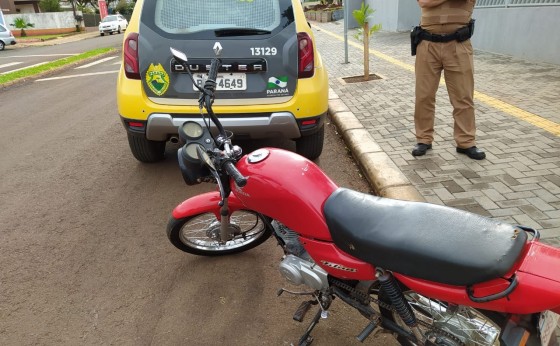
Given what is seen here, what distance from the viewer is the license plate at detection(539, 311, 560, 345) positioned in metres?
1.58

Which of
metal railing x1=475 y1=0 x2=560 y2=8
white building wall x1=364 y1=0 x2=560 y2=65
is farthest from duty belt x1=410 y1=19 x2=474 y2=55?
metal railing x1=475 y1=0 x2=560 y2=8

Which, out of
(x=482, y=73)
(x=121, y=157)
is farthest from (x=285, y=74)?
(x=482, y=73)

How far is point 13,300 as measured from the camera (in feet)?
9.12

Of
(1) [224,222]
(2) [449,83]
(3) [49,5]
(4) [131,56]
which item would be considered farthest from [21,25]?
(1) [224,222]

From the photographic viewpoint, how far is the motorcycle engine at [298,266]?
2.07m

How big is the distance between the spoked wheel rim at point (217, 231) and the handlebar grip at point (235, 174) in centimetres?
84

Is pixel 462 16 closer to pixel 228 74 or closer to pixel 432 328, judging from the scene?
pixel 228 74

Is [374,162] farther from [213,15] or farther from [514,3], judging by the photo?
[514,3]

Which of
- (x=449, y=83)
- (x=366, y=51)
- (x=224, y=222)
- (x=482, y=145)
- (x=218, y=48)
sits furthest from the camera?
(x=366, y=51)

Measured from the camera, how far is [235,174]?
2.02 metres

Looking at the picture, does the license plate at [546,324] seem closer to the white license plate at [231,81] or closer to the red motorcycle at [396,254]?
the red motorcycle at [396,254]

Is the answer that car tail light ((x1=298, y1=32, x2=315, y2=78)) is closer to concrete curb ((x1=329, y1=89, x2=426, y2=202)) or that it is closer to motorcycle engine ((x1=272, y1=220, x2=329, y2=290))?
concrete curb ((x1=329, y1=89, x2=426, y2=202))

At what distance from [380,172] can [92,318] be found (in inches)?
102

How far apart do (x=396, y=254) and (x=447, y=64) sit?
117 inches
